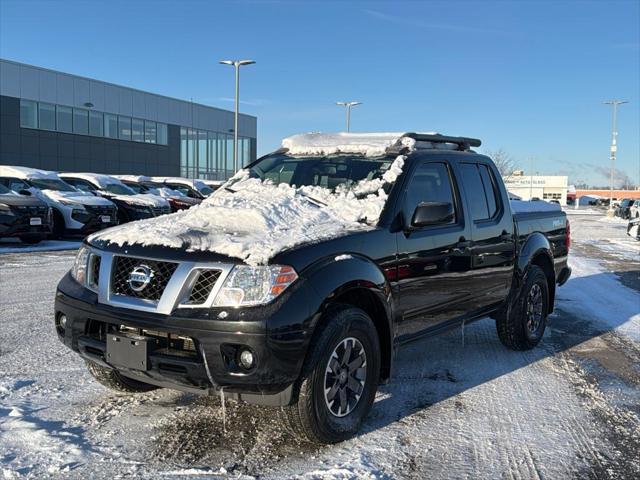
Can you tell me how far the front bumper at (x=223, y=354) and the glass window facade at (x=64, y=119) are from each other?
41486 mm

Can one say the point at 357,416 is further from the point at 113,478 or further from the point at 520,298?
the point at 520,298

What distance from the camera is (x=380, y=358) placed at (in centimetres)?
395

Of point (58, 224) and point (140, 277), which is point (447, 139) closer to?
point (140, 277)

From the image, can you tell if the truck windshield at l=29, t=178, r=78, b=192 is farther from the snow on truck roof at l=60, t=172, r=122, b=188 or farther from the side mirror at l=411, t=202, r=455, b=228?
the side mirror at l=411, t=202, r=455, b=228

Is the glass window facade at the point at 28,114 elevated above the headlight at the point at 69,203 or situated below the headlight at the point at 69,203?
above

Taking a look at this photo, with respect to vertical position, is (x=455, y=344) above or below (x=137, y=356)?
below

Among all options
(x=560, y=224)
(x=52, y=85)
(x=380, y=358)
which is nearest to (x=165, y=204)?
(x=560, y=224)

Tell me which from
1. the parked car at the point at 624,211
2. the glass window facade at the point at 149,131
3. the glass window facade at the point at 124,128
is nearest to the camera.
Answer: the parked car at the point at 624,211

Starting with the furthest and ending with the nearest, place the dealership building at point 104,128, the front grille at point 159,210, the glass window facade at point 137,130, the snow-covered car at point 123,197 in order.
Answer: the glass window facade at point 137,130, the dealership building at point 104,128, the front grille at point 159,210, the snow-covered car at point 123,197

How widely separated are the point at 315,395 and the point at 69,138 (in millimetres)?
42475

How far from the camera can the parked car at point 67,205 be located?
1508 centimetres

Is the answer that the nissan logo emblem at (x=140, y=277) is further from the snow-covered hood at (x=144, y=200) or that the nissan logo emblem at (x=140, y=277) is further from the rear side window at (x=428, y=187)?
the snow-covered hood at (x=144, y=200)

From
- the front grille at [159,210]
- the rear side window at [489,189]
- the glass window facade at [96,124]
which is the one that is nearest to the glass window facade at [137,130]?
the glass window facade at [96,124]

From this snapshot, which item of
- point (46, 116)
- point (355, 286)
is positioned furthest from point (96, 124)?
point (355, 286)
